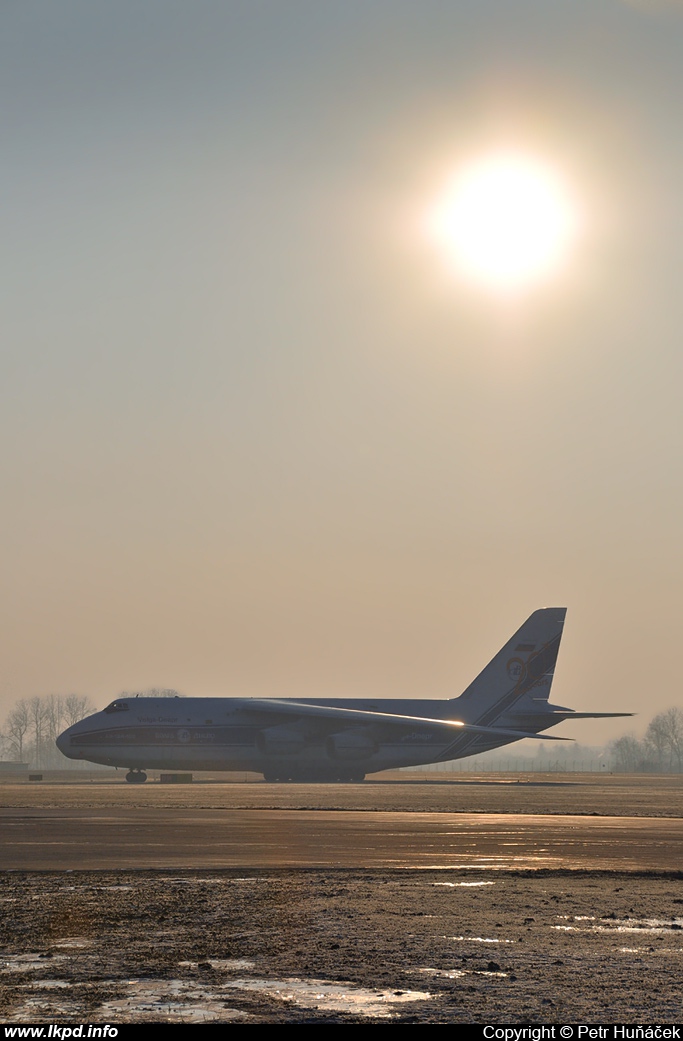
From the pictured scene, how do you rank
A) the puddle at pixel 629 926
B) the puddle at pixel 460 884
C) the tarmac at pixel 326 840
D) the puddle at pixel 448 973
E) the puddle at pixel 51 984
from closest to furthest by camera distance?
the puddle at pixel 51 984
the puddle at pixel 448 973
the puddle at pixel 629 926
the puddle at pixel 460 884
the tarmac at pixel 326 840

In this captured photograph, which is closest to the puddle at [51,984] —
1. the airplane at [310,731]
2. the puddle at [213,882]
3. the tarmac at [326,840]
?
the puddle at [213,882]

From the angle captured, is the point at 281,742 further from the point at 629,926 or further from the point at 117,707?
the point at 629,926

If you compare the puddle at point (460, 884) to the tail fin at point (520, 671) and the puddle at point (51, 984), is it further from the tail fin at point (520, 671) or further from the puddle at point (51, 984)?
the tail fin at point (520, 671)

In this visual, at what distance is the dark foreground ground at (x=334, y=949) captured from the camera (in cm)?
916

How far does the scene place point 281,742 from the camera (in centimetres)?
6681

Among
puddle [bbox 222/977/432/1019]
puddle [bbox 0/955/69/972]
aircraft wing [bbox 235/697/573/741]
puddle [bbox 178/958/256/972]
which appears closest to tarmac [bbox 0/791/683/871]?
puddle [bbox 0/955/69/972]

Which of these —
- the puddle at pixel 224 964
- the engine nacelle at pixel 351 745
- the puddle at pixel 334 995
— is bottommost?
the puddle at pixel 334 995

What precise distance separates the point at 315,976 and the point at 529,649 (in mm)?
61391

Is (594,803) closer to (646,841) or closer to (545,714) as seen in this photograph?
(646,841)

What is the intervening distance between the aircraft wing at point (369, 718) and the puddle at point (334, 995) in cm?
5652

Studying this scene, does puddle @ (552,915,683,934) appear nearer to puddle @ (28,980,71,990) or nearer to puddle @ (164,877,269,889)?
puddle @ (164,877,269,889)

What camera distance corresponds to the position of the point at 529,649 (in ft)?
232

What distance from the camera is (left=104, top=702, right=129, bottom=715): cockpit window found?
68.6m

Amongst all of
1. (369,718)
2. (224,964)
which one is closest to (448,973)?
(224,964)
